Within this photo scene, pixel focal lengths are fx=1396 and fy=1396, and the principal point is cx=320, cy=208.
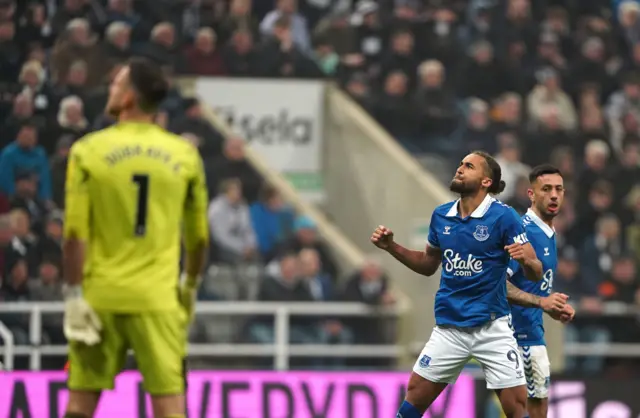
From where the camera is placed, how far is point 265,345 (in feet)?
44.0

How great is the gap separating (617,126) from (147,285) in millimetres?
12700

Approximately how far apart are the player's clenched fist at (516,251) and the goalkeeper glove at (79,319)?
264 cm

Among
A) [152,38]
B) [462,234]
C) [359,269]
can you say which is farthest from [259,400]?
[152,38]

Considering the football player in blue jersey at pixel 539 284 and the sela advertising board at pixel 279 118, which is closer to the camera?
the football player in blue jersey at pixel 539 284

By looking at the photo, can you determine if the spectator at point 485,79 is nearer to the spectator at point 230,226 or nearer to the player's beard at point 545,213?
the spectator at point 230,226

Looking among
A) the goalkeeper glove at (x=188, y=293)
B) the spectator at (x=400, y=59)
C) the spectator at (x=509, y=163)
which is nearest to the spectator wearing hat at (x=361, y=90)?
the spectator at (x=400, y=59)

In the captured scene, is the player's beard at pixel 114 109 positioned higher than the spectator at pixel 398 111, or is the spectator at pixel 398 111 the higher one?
the spectator at pixel 398 111

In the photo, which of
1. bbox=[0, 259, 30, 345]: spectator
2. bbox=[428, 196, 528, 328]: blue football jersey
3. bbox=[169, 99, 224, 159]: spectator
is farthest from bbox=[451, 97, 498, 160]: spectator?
bbox=[428, 196, 528, 328]: blue football jersey

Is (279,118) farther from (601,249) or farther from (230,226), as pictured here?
(601,249)

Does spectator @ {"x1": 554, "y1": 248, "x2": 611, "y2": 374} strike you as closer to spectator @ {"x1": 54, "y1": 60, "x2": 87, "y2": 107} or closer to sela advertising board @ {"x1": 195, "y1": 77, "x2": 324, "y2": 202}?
sela advertising board @ {"x1": 195, "y1": 77, "x2": 324, "y2": 202}

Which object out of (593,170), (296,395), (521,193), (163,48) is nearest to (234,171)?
(163,48)

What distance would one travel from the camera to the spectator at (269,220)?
14.7 metres

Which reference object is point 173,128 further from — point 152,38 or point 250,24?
point 250,24

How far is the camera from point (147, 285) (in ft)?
20.2
